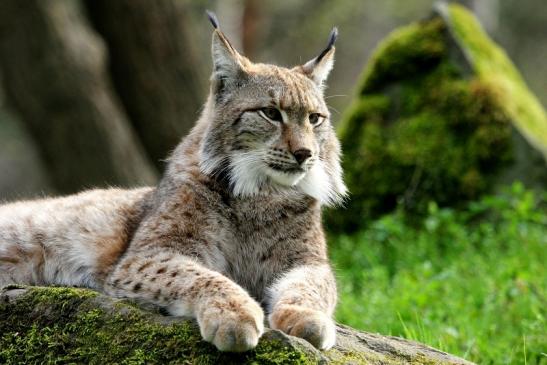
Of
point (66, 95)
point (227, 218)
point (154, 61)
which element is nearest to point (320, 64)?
point (227, 218)

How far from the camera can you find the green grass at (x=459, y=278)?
6145 millimetres

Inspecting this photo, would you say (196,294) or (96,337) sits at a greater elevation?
(196,294)

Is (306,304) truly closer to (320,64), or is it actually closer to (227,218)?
(227,218)

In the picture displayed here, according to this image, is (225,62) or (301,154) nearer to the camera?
(301,154)

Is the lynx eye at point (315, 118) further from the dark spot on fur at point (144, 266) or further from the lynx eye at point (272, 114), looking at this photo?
the dark spot on fur at point (144, 266)

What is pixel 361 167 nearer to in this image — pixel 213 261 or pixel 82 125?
pixel 82 125

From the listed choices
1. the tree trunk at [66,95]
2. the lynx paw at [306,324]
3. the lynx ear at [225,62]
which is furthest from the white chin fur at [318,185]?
the tree trunk at [66,95]

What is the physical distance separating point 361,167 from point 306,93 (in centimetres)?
454

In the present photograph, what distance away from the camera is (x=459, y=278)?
25.1 feet

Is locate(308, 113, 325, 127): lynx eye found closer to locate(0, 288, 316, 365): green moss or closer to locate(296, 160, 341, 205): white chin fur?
locate(296, 160, 341, 205): white chin fur

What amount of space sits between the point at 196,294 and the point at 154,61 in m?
8.46

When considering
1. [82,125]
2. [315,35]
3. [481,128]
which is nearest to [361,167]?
[481,128]

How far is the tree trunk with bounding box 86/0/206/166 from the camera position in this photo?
12.4m

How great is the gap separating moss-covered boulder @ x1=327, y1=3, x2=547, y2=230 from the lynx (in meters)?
3.84
